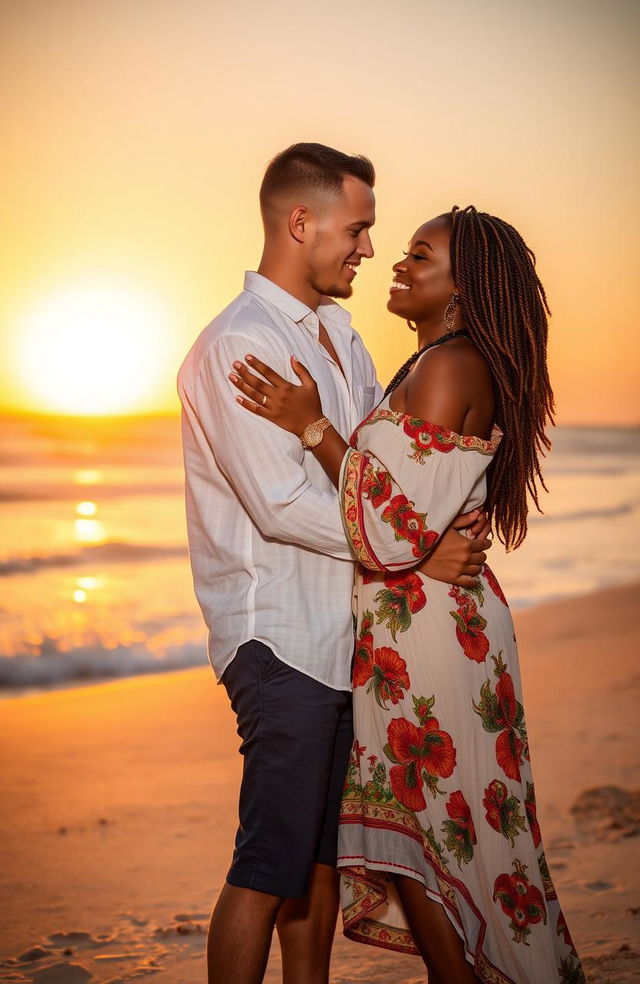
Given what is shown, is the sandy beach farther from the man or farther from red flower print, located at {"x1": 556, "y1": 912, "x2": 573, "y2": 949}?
the man

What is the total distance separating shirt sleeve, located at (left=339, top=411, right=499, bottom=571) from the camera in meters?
2.47

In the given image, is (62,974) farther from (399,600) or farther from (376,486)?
(376,486)

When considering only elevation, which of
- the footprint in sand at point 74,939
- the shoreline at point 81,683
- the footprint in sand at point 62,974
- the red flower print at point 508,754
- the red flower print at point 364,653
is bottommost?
the footprint in sand at point 62,974

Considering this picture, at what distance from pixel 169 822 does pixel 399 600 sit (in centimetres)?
228

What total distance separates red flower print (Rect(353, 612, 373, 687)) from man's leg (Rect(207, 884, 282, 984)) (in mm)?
521

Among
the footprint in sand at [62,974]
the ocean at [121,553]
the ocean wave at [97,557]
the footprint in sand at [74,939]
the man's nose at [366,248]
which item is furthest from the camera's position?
the ocean wave at [97,557]

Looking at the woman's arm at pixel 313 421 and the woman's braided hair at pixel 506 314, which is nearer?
the woman's arm at pixel 313 421

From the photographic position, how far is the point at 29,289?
48.7 ft

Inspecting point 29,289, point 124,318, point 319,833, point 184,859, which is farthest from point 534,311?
point 29,289

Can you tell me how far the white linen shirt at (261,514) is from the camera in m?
2.48

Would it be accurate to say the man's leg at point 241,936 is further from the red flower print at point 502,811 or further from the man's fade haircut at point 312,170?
the man's fade haircut at point 312,170

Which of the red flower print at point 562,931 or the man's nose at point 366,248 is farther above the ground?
the man's nose at point 366,248

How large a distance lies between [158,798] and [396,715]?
2463 mm

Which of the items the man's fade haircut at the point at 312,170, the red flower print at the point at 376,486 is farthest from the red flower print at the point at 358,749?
A: the man's fade haircut at the point at 312,170
